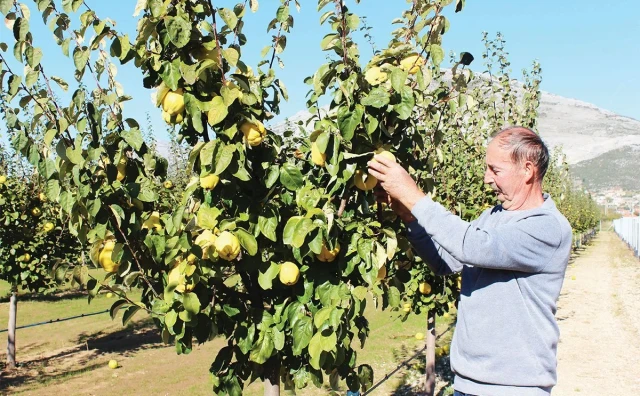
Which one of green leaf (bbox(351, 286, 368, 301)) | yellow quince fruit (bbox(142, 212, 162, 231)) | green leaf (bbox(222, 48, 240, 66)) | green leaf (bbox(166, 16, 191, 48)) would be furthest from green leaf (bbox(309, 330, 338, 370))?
green leaf (bbox(166, 16, 191, 48))

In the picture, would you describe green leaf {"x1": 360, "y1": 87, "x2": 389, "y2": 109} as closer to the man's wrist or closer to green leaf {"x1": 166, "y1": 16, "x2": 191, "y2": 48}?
the man's wrist

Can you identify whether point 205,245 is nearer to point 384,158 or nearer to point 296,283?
point 296,283

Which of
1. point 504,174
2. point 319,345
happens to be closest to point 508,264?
point 504,174

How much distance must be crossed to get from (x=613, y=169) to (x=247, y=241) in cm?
17871

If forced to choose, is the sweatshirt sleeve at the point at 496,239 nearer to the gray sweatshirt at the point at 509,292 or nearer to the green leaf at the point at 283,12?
the gray sweatshirt at the point at 509,292

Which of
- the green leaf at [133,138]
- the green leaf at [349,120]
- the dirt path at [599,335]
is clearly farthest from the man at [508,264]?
the dirt path at [599,335]

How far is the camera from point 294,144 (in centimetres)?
258

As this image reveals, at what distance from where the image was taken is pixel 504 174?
1974 mm

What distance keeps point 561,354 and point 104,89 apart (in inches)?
339

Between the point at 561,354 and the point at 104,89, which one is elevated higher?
the point at 104,89

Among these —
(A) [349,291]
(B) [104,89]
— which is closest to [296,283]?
(A) [349,291]

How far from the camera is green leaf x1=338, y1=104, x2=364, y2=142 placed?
5.81ft

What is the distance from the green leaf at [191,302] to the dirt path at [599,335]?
6.25 meters

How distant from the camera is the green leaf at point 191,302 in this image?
1943mm
